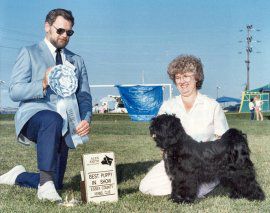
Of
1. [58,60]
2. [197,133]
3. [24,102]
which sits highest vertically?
[58,60]

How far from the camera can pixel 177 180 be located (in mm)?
4035

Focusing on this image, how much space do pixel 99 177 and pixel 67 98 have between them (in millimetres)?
771

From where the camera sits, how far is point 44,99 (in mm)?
4332

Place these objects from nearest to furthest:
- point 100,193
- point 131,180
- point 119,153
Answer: point 100,193 < point 131,180 < point 119,153

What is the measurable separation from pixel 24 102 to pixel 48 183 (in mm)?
775

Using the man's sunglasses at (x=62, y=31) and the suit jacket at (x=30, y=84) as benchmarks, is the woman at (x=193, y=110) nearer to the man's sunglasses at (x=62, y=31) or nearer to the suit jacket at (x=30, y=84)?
the suit jacket at (x=30, y=84)

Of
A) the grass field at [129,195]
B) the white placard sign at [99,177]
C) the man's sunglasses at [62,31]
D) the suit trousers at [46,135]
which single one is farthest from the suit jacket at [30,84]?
the grass field at [129,195]

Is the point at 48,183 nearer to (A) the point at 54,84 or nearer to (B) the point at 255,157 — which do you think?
(A) the point at 54,84

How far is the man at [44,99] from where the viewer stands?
13.3 feet

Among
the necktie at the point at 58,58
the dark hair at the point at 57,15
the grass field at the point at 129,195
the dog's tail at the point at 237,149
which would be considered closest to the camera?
the grass field at the point at 129,195

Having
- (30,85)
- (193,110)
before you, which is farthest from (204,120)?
(30,85)

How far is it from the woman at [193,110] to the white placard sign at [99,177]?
20.8 inches

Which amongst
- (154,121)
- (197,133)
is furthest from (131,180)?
(154,121)

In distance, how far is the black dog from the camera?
3.95m
